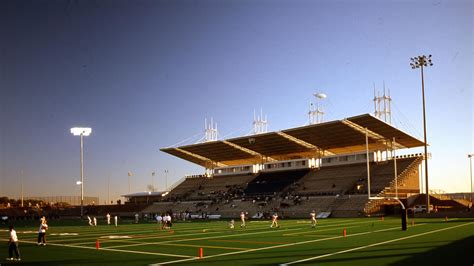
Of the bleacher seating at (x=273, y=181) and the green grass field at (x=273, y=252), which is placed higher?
the bleacher seating at (x=273, y=181)

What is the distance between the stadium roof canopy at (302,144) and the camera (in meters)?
65.9

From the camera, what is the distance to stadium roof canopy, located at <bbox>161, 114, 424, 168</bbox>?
65.9 m

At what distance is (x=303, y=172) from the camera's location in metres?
80.9

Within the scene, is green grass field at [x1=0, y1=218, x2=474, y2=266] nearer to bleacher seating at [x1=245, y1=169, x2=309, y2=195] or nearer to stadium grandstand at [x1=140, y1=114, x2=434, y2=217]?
stadium grandstand at [x1=140, y1=114, x2=434, y2=217]

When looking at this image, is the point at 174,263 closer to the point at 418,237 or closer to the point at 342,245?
the point at 342,245

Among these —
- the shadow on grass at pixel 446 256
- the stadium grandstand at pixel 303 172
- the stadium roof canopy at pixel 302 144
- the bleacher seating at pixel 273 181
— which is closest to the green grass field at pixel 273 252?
the shadow on grass at pixel 446 256

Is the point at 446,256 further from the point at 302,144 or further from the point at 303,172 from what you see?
the point at 303,172

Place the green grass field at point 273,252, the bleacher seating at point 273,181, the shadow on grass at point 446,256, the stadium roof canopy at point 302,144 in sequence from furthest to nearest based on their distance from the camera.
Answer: the bleacher seating at point 273,181 < the stadium roof canopy at point 302,144 < the green grass field at point 273,252 < the shadow on grass at point 446,256

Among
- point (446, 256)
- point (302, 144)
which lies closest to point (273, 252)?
point (446, 256)

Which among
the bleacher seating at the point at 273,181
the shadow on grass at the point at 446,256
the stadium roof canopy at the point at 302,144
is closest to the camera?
the shadow on grass at the point at 446,256

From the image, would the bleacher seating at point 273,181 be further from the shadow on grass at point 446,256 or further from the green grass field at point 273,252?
the shadow on grass at point 446,256

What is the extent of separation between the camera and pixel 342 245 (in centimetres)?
2356

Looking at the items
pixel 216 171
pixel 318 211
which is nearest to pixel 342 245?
pixel 318 211

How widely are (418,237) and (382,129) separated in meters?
39.6
